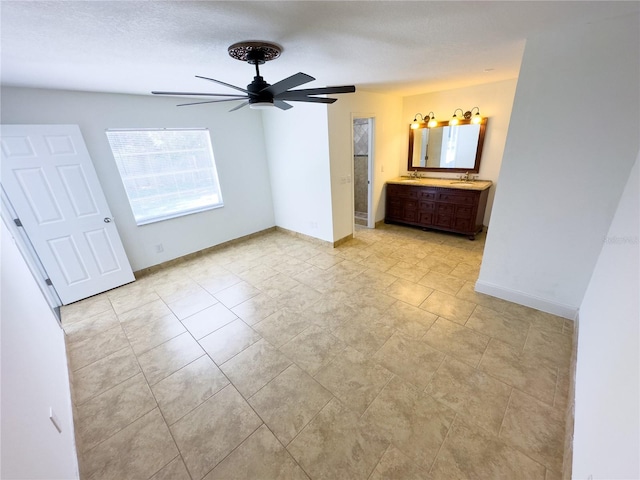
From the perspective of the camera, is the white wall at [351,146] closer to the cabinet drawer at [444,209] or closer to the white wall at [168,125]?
the cabinet drawer at [444,209]

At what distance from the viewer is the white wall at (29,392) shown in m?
0.96

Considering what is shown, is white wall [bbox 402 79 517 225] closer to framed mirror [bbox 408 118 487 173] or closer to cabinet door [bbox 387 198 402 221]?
framed mirror [bbox 408 118 487 173]

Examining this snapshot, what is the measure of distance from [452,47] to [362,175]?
338 cm

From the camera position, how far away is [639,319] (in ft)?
3.17

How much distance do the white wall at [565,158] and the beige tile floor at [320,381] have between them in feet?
1.50

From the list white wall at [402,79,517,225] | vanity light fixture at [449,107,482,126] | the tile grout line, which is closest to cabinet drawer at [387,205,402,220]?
white wall at [402,79,517,225]

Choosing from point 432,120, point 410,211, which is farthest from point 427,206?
point 432,120

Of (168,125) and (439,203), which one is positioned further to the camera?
(439,203)

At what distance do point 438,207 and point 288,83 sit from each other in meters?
3.57

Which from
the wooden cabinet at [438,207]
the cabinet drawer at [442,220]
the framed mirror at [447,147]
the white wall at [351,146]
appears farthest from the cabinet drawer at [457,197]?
the white wall at [351,146]

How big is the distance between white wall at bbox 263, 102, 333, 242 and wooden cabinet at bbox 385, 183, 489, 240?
1556mm

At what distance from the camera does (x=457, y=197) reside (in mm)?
4055

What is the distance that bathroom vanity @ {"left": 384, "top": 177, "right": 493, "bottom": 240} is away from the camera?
398 centimetres

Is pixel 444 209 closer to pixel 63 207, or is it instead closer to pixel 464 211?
pixel 464 211
